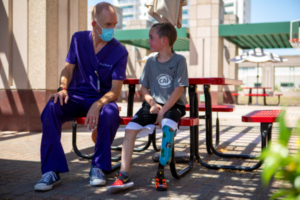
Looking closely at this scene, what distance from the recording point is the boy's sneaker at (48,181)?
2668mm

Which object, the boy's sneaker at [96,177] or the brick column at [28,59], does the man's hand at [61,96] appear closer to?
the boy's sneaker at [96,177]

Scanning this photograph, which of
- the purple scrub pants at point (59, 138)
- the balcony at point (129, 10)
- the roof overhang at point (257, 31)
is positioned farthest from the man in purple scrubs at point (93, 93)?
the balcony at point (129, 10)

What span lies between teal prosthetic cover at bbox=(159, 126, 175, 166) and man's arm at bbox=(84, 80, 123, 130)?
24.9 inches

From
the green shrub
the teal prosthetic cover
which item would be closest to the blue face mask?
the teal prosthetic cover

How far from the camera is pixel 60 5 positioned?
21.4 feet

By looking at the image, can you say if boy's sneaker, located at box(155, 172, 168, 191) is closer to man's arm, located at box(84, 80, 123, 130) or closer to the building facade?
man's arm, located at box(84, 80, 123, 130)

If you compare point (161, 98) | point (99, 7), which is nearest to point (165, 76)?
point (161, 98)

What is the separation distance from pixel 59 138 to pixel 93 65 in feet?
2.70

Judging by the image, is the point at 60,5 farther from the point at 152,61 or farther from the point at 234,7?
the point at 234,7

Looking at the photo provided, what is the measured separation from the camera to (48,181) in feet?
8.89

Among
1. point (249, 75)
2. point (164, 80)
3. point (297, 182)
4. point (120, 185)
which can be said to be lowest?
point (120, 185)

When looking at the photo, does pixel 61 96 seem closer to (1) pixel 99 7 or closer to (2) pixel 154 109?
(2) pixel 154 109

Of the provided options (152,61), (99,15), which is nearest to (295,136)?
(152,61)

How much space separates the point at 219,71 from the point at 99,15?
15.2 m
